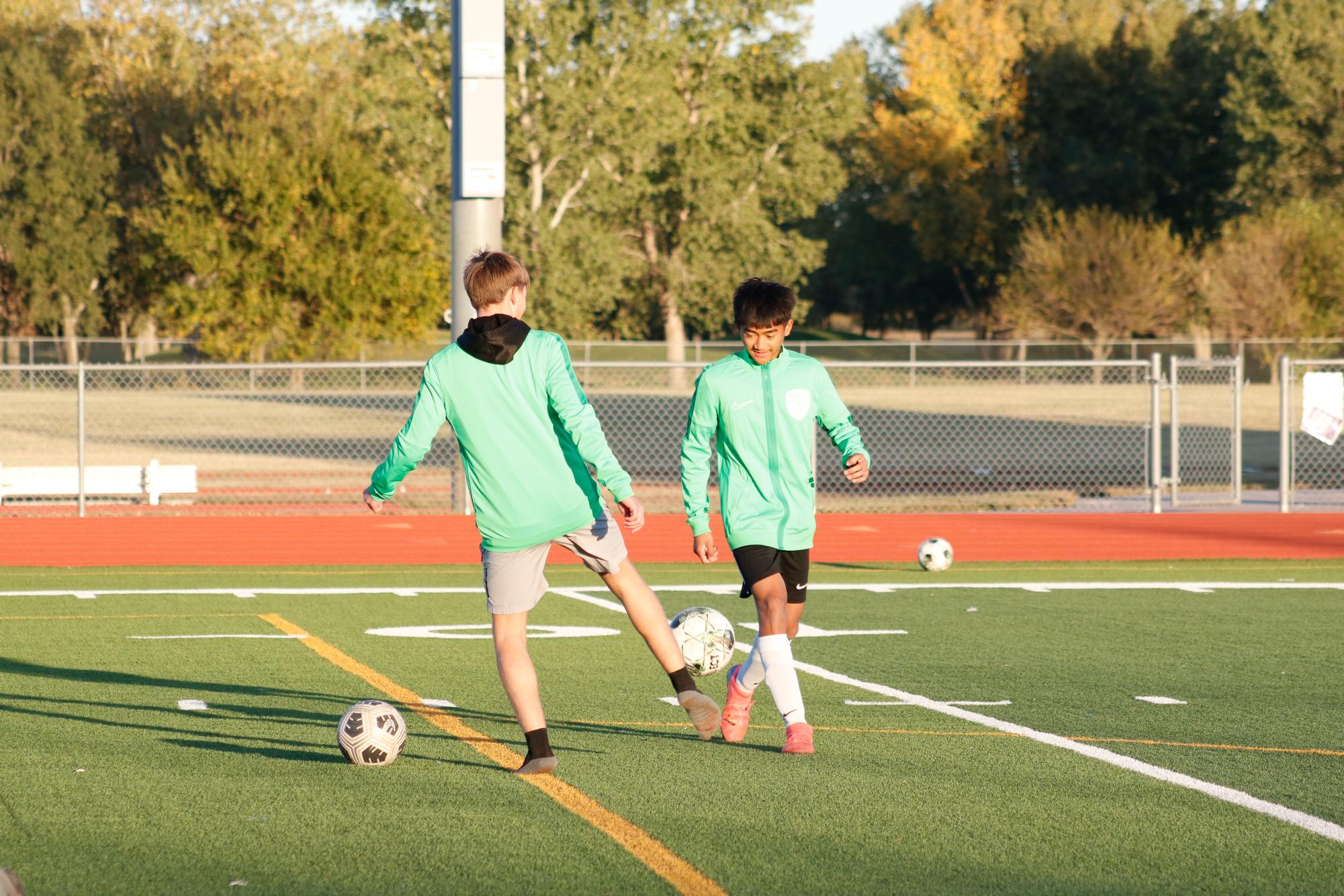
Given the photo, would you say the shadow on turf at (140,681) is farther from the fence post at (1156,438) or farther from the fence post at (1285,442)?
the fence post at (1285,442)

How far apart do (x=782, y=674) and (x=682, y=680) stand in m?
0.39

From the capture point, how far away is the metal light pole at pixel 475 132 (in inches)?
665

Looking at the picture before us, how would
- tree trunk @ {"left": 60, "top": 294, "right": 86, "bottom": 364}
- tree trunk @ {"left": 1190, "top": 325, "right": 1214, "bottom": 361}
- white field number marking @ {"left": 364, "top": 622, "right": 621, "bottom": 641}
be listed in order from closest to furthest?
white field number marking @ {"left": 364, "top": 622, "right": 621, "bottom": 641} → tree trunk @ {"left": 1190, "top": 325, "right": 1214, "bottom": 361} → tree trunk @ {"left": 60, "top": 294, "right": 86, "bottom": 364}

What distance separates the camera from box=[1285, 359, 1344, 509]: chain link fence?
743 inches

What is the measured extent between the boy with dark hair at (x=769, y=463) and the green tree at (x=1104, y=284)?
1827 inches

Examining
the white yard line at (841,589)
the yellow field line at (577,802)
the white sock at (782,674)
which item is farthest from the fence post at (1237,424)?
the white sock at (782,674)

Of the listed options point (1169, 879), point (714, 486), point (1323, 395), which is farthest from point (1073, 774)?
point (714, 486)

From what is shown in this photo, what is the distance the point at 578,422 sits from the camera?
5.98 m

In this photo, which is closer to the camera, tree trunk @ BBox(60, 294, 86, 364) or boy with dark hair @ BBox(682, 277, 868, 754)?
boy with dark hair @ BBox(682, 277, 868, 754)

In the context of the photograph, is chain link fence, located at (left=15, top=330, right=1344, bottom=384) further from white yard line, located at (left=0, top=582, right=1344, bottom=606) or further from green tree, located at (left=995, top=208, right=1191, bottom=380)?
white yard line, located at (left=0, top=582, right=1344, bottom=606)

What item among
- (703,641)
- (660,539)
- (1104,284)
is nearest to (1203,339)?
(1104,284)

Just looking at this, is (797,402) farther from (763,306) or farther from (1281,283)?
(1281,283)

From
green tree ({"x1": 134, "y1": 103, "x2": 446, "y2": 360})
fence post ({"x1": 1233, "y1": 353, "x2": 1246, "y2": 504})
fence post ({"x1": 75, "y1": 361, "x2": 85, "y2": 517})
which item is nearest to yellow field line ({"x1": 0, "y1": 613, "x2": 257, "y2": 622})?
fence post ({"x1": 75, "y1": 361, "x2": 85, "y2": 517})

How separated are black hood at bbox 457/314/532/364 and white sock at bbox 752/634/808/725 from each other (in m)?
1.54
